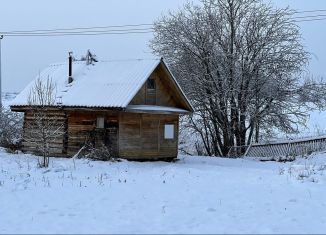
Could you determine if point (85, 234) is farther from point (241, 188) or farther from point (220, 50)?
point (220, 50)

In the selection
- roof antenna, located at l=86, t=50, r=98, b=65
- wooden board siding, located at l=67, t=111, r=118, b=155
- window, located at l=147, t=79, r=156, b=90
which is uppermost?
roof antenna, located at l=86, t=50, r=98, b=65

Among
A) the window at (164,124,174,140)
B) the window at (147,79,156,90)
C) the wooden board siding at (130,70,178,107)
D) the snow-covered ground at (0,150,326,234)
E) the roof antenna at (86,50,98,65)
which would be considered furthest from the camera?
the roof antenna at (86,50,98,65)

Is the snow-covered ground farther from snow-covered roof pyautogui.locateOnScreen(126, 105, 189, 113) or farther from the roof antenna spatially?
the roof antenna

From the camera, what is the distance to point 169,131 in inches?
949

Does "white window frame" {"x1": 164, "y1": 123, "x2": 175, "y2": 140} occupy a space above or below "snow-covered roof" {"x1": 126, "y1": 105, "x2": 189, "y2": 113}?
Result: below

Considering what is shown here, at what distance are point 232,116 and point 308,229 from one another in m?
20.8

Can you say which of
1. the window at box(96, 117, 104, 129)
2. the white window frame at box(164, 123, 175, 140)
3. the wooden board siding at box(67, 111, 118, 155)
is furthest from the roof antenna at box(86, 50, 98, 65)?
the white window frame at box(164, 123, 175, 140)

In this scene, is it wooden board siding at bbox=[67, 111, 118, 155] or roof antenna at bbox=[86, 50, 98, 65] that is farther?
roof antenna at bbox=[86, 50, 98, 65]

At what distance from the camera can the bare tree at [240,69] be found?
94.1 feet

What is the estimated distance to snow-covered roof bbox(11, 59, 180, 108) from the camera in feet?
70.9

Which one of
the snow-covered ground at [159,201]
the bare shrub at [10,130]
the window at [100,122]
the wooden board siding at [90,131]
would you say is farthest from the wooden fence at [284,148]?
the bare shrub at [10,130]

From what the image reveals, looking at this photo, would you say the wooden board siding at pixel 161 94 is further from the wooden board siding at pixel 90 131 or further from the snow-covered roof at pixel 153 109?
the wooden board siding at pixel 90 131

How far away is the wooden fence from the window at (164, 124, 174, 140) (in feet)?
18.8

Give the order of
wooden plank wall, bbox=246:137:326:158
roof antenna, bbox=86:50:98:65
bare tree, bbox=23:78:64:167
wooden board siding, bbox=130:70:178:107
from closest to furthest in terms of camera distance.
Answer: bare tree, bbox=23:78:64:167, wooden board siding, bbox=130:70:178:107, wooden plank wall, bbox=246:137:326:158, roof antenna, bbox=86:50:98:65
